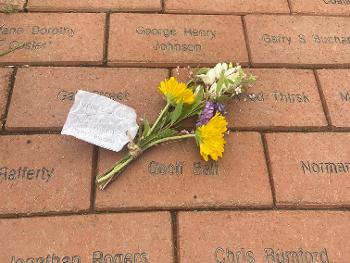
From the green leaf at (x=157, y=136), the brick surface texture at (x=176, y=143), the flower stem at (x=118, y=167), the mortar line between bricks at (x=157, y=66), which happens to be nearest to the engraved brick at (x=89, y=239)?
the brick surface texture at (x=176, y=143)

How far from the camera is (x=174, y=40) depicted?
5.54ft

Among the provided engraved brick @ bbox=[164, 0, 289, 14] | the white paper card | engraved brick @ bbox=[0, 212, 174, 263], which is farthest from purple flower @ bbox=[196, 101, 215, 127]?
engraved brick @ bbox=[164, 0, 289, 14]

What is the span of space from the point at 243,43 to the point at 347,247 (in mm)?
866

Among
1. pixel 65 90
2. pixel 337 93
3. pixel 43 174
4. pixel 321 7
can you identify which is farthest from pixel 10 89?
pixel 321 7

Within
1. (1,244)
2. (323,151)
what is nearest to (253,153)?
(323,151)

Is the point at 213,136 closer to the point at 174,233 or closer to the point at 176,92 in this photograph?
the point at 176,92

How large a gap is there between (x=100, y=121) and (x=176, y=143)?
0.87 feet

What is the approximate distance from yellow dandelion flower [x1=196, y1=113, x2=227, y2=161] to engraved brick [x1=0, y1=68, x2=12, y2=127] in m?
0.70

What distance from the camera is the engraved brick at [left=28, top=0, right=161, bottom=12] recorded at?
1751mm

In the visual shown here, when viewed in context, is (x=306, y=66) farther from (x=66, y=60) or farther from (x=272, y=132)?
(x=66, y=60)

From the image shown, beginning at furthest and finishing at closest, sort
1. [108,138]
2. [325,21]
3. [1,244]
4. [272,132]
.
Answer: [325,21] < [272,132] < [108,138] < [1,244]

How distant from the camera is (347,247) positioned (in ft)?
4.25

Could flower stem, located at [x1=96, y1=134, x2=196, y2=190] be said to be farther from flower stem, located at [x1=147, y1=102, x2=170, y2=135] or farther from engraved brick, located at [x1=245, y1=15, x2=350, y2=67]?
engraved brick, located at [x1=245, y1=15, x2=350, y2=67]

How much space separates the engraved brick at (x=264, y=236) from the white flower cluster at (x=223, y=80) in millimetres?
411
